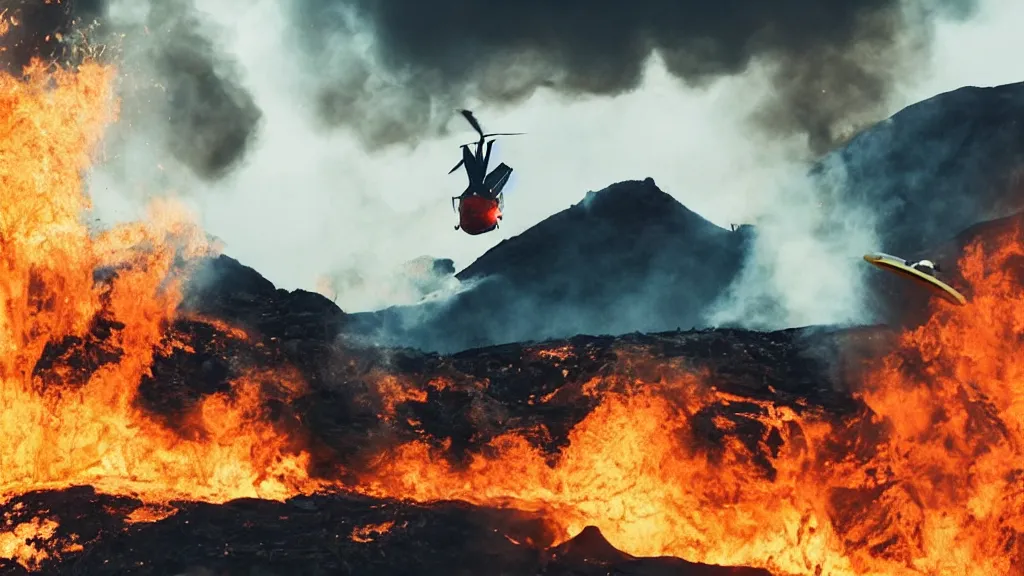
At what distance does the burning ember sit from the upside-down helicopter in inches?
420

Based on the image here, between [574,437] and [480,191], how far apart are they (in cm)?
1322

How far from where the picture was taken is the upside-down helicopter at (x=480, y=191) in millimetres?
37031

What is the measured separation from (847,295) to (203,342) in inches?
911

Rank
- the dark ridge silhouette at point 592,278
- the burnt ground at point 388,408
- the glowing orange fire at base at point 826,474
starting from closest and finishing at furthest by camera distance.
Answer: the glowing orange fire at base at point 826,474, the burnt ground at point 388,408, the dark ridge silhouette at point 592,278

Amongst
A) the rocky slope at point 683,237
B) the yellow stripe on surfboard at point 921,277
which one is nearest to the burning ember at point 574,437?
the yellow stripe on surfboard at point 921,277

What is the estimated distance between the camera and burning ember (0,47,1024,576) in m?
25.4

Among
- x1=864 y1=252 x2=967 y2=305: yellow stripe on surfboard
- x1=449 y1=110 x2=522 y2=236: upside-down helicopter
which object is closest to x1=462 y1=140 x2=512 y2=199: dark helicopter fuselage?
x1=449 y1=110 x2=522 y2=236: upside-down helicopter

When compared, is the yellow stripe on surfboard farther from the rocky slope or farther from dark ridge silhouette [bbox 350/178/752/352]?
dark ridge silhouette [bbox 350/178/752/352]

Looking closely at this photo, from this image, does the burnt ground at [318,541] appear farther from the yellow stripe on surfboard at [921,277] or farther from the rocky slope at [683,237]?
the rocky slope at [683,237]

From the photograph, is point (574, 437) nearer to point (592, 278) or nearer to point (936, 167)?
point (592, 278)

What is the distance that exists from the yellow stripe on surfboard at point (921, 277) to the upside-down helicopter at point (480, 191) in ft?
49.9

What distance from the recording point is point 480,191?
123ft

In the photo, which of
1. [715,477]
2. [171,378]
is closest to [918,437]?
[715,477]

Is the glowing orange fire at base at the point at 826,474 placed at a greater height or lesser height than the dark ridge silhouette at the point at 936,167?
lesser
